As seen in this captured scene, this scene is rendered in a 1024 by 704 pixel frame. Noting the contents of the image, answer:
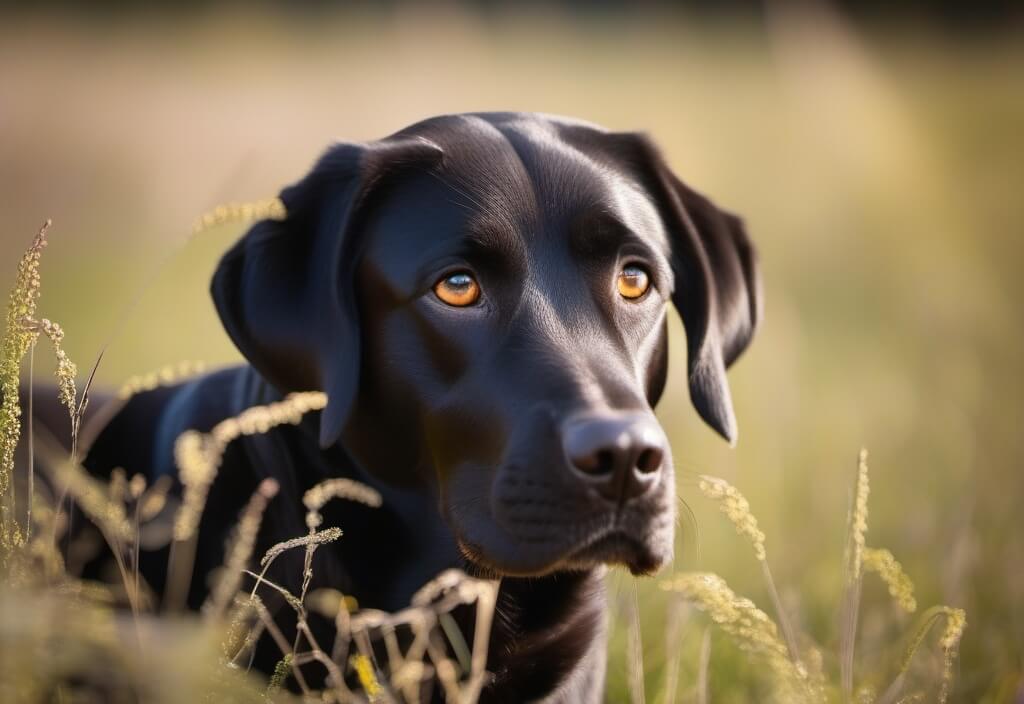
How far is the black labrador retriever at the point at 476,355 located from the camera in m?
2.43

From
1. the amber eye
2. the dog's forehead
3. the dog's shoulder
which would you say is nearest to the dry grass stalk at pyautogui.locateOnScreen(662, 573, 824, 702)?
the amber eye

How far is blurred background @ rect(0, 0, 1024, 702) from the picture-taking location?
4.43 m

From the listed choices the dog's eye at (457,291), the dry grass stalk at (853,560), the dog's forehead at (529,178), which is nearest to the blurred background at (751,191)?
the dry grass stalk at (853,560)

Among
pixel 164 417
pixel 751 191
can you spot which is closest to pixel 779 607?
pixel 164 417

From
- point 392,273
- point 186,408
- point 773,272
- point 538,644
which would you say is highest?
point 392,273

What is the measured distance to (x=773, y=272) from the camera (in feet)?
30.2

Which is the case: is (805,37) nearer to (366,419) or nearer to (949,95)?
(366,419)

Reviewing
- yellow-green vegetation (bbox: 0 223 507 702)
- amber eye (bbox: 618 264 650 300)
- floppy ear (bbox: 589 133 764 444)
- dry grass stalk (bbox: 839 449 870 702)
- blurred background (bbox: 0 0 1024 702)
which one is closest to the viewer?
yellow-green vegetation (bbox: 0 223 507 702)

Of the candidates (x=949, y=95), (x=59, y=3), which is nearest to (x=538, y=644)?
(x=949, y=95)

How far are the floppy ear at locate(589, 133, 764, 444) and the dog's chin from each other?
66 centimetres

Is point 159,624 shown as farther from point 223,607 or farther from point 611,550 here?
point 611,550

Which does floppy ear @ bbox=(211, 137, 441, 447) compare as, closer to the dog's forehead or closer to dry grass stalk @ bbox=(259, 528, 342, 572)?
the dog's forehead

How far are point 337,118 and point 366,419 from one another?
27.8ft

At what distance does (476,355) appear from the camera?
2.59 meters
